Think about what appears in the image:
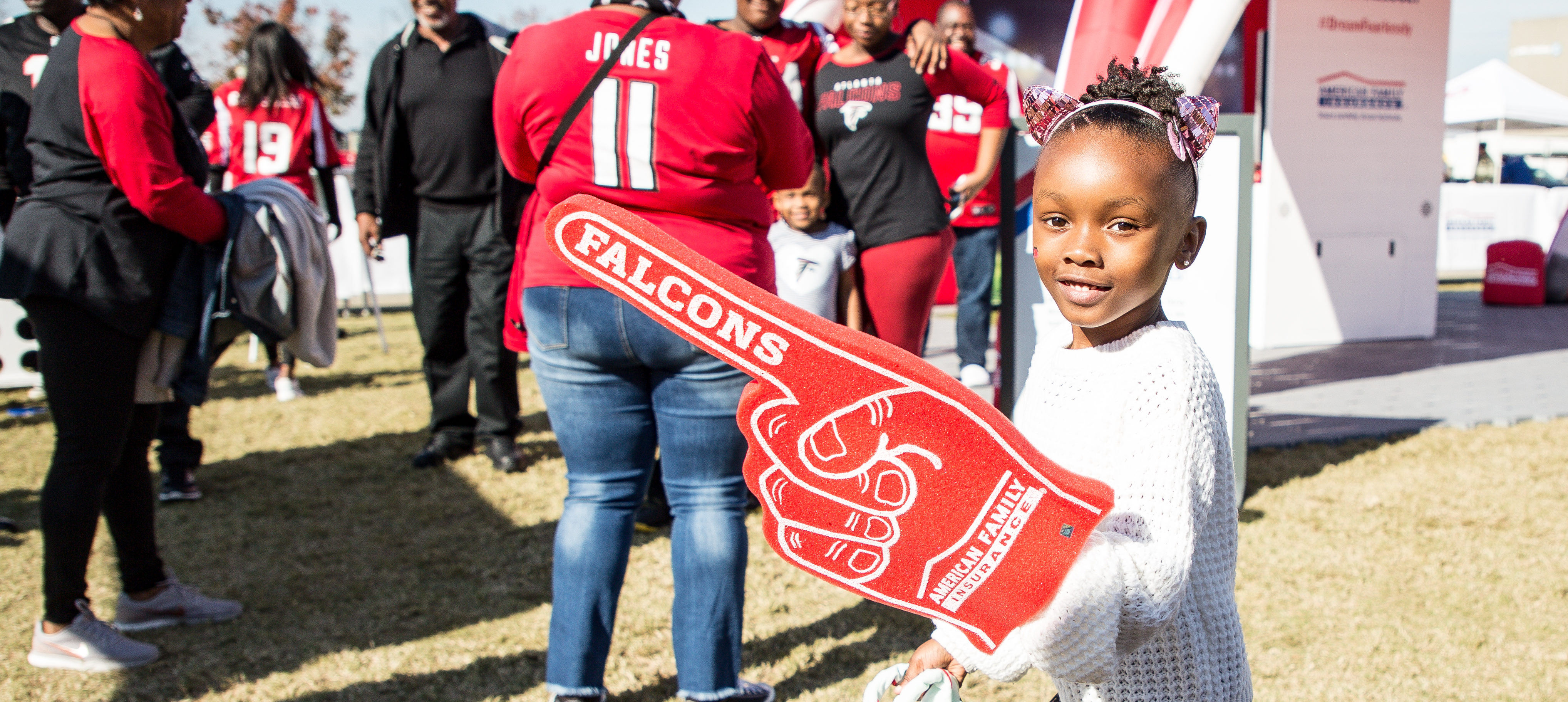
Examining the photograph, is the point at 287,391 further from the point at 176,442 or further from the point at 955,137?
the point at 955,137

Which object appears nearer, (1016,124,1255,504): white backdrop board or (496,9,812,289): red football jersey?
(496,9,812,289): red football jersey

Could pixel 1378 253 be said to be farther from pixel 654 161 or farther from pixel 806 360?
pixel 806 360

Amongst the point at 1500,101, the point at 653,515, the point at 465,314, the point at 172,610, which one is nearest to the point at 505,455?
the point at 465,314

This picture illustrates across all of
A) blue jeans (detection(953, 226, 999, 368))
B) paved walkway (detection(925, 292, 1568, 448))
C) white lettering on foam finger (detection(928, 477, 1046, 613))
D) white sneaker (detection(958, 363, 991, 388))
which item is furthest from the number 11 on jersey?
blue jeans (detection(953, 226, 999, 368))

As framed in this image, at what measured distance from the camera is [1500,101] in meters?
17.0

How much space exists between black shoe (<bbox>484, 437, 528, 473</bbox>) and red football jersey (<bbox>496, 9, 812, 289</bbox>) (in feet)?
9.15

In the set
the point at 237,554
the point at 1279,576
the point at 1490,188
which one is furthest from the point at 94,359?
the point at 1490,188

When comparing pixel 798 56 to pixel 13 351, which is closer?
pixel 798 56

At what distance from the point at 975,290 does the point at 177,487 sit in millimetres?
4448

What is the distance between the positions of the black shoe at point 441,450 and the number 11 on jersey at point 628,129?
10.8 feet

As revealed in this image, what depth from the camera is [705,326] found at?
0.99 metres

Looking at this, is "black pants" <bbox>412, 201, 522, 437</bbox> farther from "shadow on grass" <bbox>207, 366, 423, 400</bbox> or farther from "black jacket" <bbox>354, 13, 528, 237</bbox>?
"shadow on grass" <bbox>207, 366, 423, 400</bbox>

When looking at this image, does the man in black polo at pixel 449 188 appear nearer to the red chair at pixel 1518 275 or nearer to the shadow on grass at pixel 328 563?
the shadow on grass at pixel 328 563

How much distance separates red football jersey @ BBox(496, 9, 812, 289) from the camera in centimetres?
206
